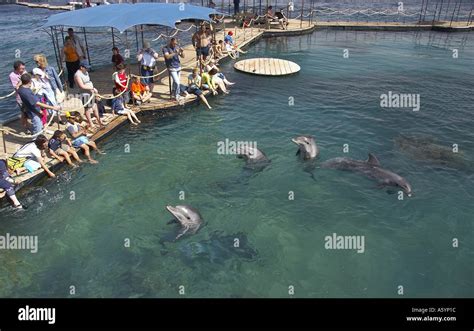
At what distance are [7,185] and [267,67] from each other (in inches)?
728

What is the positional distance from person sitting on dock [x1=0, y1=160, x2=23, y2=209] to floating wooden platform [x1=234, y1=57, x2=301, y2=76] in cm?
1701

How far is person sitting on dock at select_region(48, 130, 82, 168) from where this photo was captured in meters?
13.2

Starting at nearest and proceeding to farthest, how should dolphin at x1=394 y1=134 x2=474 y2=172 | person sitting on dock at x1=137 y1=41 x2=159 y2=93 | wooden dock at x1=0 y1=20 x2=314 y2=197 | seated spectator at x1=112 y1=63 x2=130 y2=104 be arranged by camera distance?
wooden dock at x1=0 y1=20 x2=314 y2=197 → dolphin at x1=394 y1=134 x2=474 y2=172 → seated spectator at x1=112 y1=63 x2=130 y2=104 → person sitting on dock at x1=137 y1=41 x2=159 y2=93

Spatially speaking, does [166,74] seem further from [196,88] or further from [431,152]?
[431,152]

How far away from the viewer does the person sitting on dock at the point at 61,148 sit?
13.2m

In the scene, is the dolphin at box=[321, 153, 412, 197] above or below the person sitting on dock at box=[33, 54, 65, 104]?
below

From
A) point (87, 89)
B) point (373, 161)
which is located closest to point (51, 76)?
point (87, 89)

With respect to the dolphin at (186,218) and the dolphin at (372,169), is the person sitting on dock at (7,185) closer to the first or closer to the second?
the dolphin at (186,218)

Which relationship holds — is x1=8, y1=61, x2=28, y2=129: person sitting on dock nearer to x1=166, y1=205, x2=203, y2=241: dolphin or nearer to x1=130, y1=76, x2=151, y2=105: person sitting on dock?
x1=130, y1=76, x2=151, y2=105: person sitting on dock

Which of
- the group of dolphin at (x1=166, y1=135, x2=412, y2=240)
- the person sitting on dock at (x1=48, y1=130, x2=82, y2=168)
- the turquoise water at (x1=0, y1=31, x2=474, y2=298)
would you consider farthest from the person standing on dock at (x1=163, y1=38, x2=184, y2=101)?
the person sitting on dock at (x1=48, y1=130, x2=82, y2=168)

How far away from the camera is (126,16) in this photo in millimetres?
17672

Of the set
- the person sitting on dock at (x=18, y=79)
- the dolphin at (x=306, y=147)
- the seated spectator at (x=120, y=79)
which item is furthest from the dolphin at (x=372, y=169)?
the person sitting on dock at (x=18, y=79)

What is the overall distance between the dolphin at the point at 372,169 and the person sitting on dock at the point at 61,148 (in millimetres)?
9312

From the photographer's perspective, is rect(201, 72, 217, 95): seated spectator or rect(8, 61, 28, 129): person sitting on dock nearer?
rect(8, 61, 28, 129): person sitting on dock
